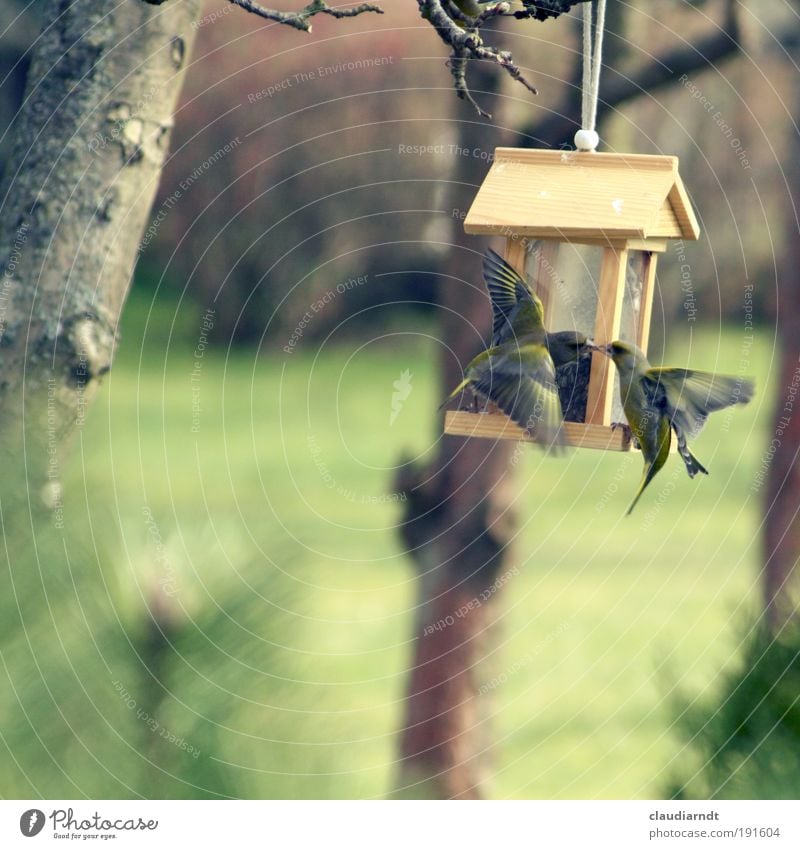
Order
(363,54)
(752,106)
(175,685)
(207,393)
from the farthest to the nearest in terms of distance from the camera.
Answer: (207,393) < (752,106) < (363,54) < (175,685)

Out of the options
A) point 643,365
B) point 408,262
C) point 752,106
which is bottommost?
point 643,365

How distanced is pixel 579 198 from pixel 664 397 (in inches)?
8.7

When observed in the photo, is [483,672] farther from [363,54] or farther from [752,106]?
[752,106]

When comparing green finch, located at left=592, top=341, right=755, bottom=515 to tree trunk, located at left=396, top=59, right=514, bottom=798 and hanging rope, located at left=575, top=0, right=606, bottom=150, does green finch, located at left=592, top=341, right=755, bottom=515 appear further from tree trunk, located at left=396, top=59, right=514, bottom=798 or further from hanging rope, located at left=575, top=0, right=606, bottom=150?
tree trunk, located at left=396, top=59, right=514, bottom=798

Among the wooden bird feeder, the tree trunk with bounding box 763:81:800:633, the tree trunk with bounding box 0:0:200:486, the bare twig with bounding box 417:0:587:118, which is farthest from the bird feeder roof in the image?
the tree trunk with bounding box 763:81:800:633

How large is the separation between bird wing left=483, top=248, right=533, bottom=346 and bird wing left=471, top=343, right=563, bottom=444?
56 millimetres

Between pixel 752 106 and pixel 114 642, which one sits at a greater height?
pixel 752 106

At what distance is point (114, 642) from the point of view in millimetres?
894

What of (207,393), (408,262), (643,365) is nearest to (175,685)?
(643,365)

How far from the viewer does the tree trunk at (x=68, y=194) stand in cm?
117

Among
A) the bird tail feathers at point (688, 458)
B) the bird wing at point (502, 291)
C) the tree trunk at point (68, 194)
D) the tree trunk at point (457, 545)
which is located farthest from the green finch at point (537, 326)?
the tree trunk at point (457, 545)

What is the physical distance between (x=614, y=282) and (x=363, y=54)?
7.61 feet

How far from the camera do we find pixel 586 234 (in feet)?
3.71

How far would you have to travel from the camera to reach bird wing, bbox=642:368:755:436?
42.8 inches
